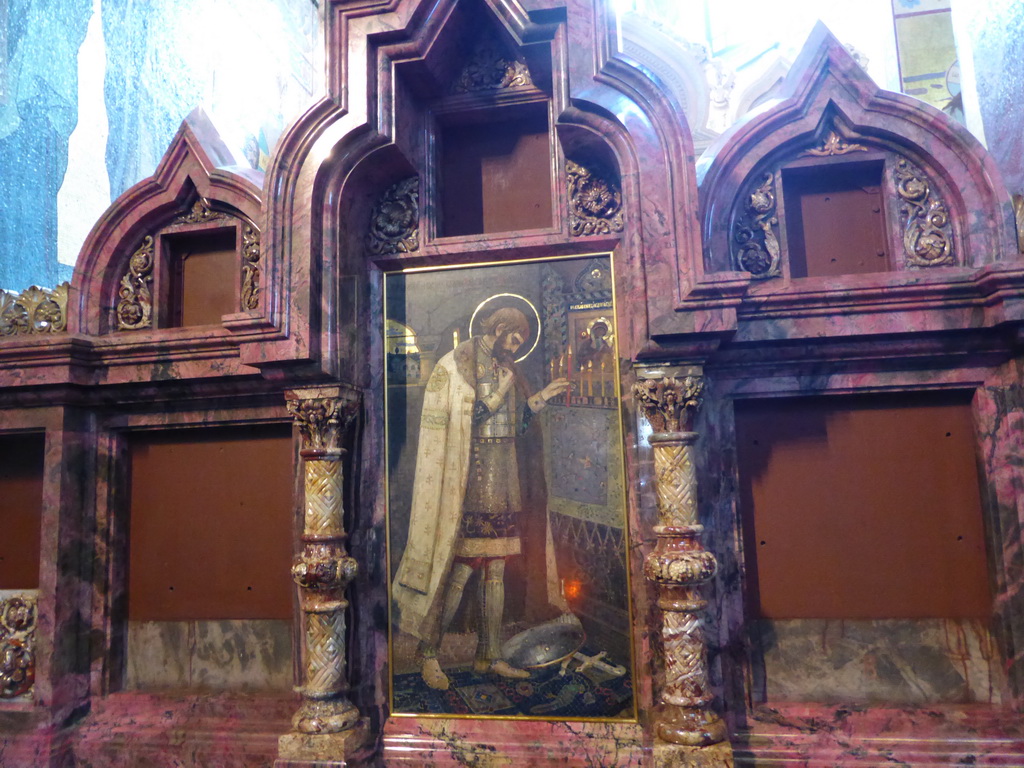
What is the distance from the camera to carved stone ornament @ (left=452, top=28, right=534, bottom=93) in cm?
426

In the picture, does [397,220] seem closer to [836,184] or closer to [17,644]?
[836,184]

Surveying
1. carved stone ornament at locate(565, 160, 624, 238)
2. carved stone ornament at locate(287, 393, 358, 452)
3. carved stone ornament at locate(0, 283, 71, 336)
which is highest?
carved stone ornament at locate(565, 160, 624, 238)

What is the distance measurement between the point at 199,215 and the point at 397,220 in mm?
1420

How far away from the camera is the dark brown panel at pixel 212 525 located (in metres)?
4.35

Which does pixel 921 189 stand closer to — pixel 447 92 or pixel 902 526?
pixel 902 526

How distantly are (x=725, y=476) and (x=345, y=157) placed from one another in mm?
2825

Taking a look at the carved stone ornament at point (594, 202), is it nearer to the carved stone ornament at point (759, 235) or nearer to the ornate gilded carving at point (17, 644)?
the carved stone ornament at point (759, 235)

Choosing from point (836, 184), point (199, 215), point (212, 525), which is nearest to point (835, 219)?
point (836, 184)

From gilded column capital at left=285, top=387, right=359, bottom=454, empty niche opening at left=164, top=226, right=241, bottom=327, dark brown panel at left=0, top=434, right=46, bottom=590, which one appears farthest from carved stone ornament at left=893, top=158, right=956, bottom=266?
dark brown panel at left=0, top=434, right=46, bottom=590

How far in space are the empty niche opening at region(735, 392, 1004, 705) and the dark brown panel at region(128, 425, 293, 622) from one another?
2.83m

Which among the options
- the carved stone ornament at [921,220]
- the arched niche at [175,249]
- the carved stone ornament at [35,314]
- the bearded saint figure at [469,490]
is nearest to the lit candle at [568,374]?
the bearded saint figure at [469,490]

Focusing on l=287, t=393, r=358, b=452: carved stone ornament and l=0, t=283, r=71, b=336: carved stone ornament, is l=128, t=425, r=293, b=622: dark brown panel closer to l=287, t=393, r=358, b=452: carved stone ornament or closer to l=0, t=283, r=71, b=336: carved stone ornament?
l=287, t=393, r=358, b=452: carved stone ornament

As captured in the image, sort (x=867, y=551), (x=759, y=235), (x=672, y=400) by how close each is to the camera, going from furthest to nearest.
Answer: (x=759, y=235), (x=867, y=551), (x=672, y=400)

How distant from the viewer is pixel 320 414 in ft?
12.5
